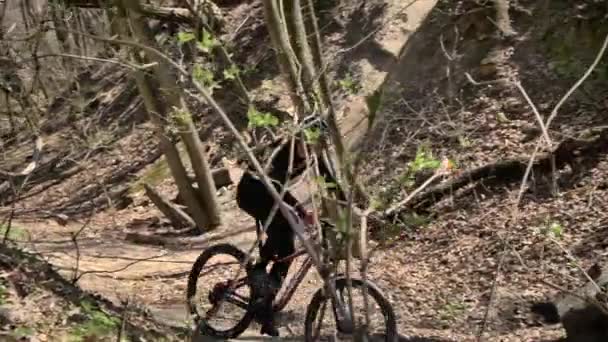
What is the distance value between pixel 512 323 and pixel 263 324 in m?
2.57

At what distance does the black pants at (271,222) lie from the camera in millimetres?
5984

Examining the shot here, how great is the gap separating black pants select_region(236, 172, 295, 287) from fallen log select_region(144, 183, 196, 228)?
22.2 ft

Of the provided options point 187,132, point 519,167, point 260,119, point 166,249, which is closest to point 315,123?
point 260,119

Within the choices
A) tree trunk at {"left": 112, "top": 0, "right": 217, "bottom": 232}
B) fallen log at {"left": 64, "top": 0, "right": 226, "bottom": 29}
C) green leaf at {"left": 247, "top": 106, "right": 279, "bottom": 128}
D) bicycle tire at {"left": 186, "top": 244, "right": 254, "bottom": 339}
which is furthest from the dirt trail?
fallen log at {"left": 64, "top": 0, "right": 226, "bottom": 29}

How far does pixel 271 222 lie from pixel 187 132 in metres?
5.52

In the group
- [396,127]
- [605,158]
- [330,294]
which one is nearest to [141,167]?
[396,127]

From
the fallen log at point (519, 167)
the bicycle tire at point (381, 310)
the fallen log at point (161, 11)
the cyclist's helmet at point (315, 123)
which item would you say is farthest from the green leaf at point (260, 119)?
the fallen log at point (161, 11)

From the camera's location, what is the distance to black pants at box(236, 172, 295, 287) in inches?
236

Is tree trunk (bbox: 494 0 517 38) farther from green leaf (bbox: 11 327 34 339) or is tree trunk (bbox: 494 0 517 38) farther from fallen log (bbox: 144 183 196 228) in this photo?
green leaf (bbox: 11 327 34 339)

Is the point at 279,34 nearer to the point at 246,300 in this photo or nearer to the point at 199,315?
the point at 199,315

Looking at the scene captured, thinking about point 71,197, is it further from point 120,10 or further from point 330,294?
point 330,294

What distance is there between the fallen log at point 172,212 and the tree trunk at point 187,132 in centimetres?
65

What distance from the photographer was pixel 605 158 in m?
9.16

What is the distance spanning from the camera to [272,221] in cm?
613
